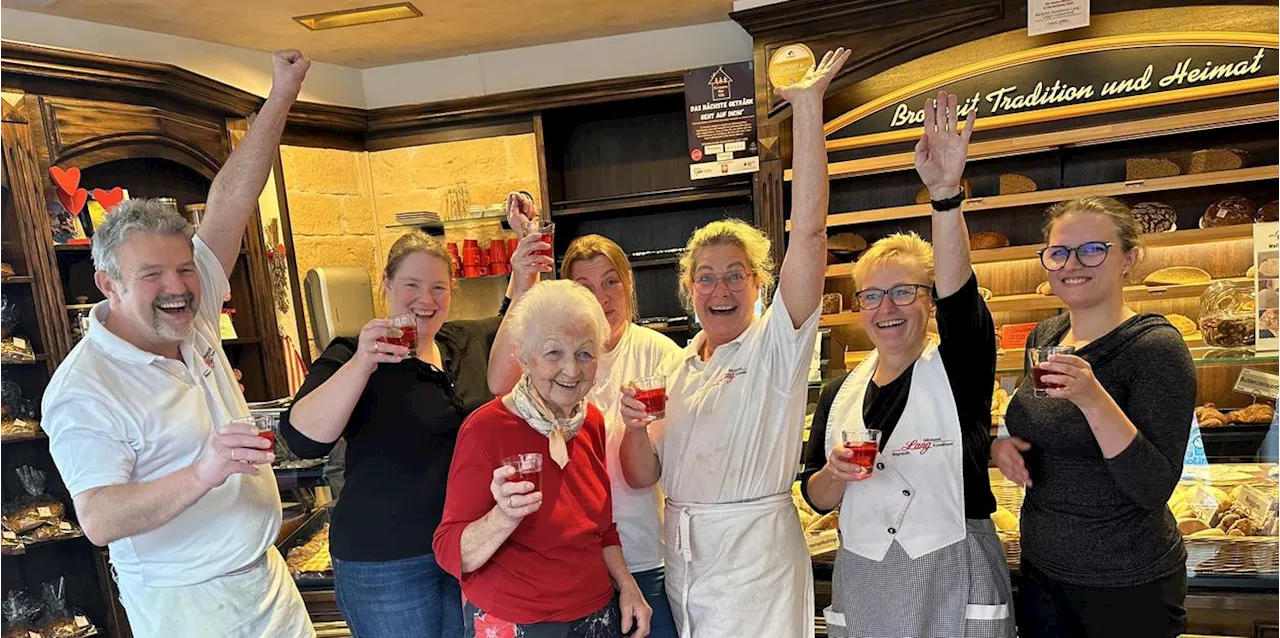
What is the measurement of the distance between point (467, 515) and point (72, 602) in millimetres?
3020

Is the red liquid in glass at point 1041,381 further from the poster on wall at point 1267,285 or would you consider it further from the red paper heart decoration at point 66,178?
the red paper heart decoration at point 66,178

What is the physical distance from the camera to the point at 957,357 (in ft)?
5.53

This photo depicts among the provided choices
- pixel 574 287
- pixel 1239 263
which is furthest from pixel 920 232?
pixel 574 287

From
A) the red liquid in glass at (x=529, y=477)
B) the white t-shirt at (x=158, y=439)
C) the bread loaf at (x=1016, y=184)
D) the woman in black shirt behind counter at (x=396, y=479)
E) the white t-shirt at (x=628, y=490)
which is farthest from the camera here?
the bread loaf at (x=1016, y=184)

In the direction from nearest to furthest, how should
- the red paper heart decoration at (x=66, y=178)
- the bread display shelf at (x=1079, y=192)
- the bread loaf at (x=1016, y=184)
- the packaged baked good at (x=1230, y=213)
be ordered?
the red paper heart decoration at (x=66, y=178) < the bread display shelf at (x=1079, y=192) < the packaged baked good at (x=1230, y=213) < the bread loaf at (x=1016, y=184)

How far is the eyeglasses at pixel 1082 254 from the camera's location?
163 cm

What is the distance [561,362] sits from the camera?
1.61m

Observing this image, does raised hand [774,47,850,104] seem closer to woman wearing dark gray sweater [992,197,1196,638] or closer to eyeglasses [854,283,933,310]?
eyeglasses [854,283,933,310]

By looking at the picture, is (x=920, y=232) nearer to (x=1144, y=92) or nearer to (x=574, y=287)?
(x=1144, y=92)

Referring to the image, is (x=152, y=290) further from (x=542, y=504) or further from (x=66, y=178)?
(x=66, y=178)

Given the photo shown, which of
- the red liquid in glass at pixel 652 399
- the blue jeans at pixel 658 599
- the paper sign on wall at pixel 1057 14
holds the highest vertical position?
the paper sign on wall at pixel 1057 14

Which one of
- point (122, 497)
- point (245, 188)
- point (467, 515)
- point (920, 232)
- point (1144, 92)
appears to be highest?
point (1144, 92)

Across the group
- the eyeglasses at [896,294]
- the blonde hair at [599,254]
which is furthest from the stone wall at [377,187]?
the eyeglasses at [896,294]

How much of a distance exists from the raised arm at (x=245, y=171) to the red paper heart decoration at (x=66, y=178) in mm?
1873
